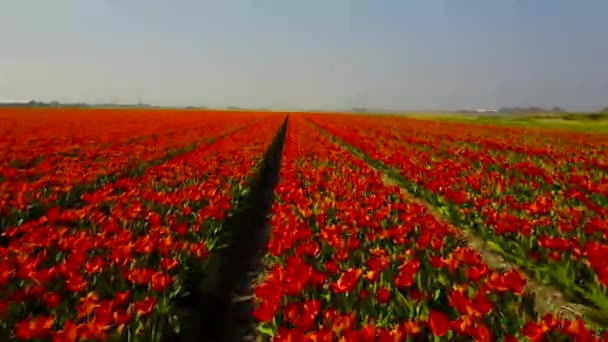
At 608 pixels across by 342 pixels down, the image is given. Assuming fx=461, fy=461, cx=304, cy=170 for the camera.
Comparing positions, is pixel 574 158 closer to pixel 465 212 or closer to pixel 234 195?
pixel 465 212

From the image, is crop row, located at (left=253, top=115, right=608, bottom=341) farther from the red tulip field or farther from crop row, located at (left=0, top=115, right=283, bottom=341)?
crop row, located at (left=0, top=115, right=283, bottom=341)

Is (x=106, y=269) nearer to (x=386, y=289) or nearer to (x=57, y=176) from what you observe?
(x=386, y=289)

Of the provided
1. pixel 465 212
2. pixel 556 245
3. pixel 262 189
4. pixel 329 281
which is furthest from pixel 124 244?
pixel 262 189

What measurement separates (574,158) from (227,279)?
13364 mm

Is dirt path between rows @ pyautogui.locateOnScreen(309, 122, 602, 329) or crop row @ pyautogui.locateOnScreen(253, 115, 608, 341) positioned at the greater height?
crop row @ pyautogui.locateOnScreen(253, 115, 608, 341)

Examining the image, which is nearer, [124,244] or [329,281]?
[329,281]

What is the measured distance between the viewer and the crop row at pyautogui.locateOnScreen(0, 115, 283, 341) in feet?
10.3

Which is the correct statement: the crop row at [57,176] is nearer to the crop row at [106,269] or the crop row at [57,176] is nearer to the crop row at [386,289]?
the crop row at [106,269]

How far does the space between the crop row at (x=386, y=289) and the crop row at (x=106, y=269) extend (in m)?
0.83

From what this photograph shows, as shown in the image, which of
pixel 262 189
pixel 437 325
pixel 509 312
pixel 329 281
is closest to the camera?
pixel 437 325

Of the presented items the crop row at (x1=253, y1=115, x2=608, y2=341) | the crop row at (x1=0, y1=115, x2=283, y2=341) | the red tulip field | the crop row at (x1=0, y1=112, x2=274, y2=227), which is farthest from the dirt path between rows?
the crop row at (x1=0, y1=112, x2=274, y2=227)

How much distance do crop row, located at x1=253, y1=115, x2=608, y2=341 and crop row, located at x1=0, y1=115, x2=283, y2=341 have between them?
831 millimetres

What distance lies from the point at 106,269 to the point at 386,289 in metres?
2.47

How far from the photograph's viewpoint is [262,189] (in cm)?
1164
